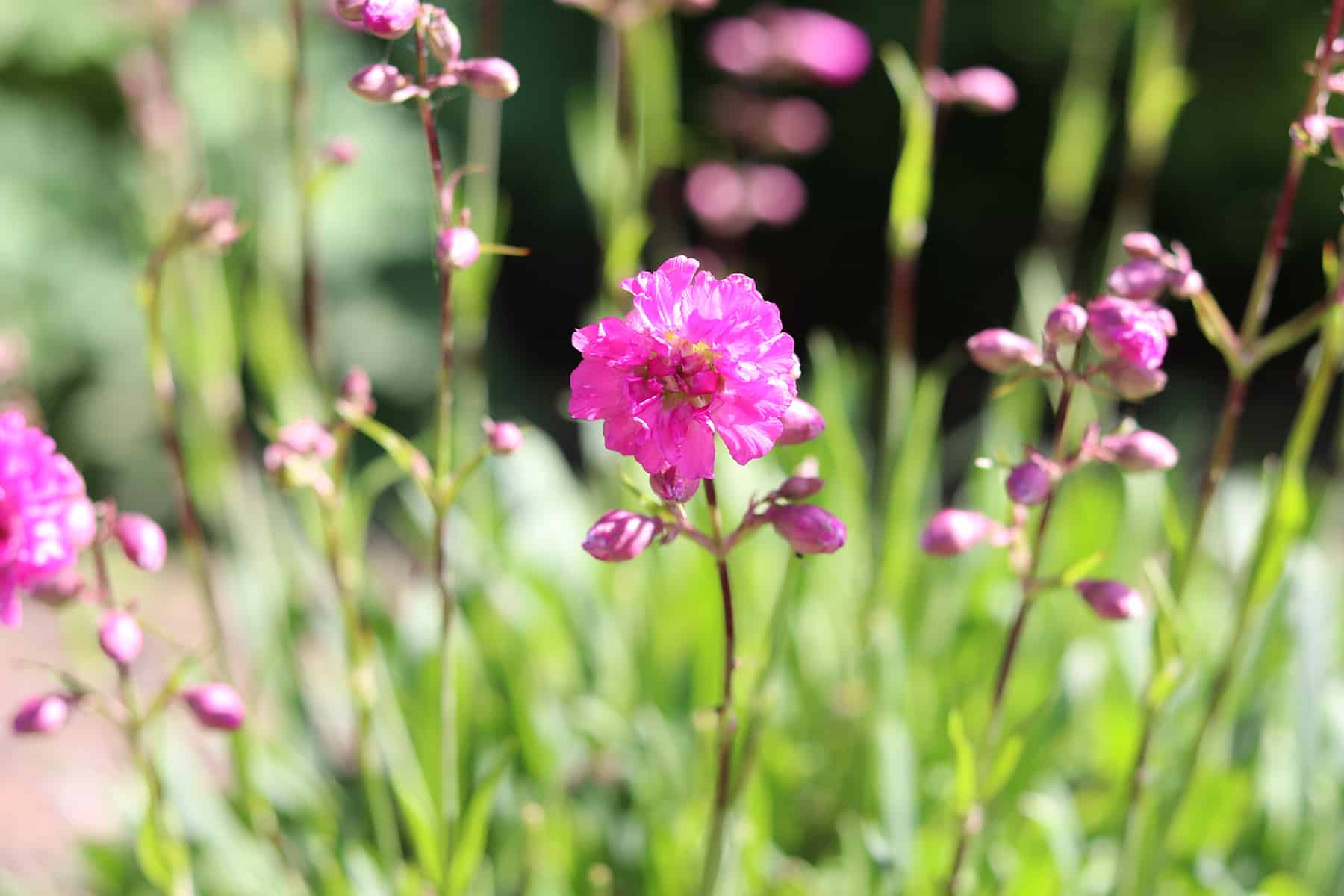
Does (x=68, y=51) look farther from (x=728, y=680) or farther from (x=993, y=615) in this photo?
(x=728, y=680)

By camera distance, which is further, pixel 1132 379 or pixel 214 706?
pixel 214 706

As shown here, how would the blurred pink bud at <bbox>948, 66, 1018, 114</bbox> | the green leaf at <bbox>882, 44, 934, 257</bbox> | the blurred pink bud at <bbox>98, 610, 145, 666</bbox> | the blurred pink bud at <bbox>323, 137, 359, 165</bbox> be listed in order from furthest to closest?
1. the blurred pink bud at <bbox>948, 66, 1018, 114</bbox>
2. the green leaf at <bbox>882, 44, 934, 257</bbox>
3. the blurred pink bud at <bbox>323, 137, 359, 165</bbox>
4. the blurred pink bud at <bbox>98, 610, 145, 666</bbox>

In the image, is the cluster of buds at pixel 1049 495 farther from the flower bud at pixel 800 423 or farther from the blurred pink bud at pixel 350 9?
the blurred pink bud at pixel 350 9

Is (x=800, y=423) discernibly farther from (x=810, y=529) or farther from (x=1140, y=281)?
(x=1140, y=281)

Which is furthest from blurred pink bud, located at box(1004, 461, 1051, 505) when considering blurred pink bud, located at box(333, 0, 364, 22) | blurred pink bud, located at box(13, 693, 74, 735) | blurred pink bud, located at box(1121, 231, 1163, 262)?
blurred pink bud, located at box(13, 693, 74, 735)

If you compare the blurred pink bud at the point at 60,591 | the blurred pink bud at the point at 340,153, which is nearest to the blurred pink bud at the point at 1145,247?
the blurred pink bud at the point at 340,153

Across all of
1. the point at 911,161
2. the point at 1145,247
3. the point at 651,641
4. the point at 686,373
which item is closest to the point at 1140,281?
the point at 1145,247

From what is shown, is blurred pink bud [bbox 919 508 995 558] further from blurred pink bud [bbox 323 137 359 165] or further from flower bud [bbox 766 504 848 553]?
blurred pink bud [bbox 323 137 359 165]
